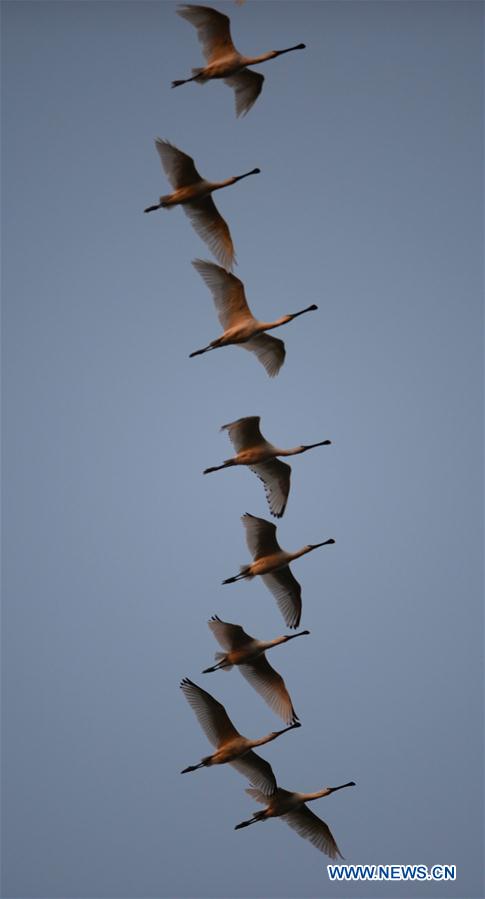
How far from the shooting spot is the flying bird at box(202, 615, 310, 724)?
1892 centimetres

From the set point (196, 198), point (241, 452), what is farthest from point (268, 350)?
point (196, 198)

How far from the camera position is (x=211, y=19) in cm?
1773

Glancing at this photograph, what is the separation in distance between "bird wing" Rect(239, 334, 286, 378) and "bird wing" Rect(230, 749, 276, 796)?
4.38 metres

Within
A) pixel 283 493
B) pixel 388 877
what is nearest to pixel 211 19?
pixel 283 493

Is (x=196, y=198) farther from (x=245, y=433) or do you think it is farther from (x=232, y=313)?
(x=245, y=433)

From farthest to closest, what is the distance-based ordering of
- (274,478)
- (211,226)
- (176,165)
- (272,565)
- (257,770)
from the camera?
(257,770) → (272,565) → (274,478) → (211,226) → (176,165)

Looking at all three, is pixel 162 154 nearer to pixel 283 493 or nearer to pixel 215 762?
pixel 283 493

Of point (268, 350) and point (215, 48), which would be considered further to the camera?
point (268, 350)

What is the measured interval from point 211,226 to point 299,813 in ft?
23.3

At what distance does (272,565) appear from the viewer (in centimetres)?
1897

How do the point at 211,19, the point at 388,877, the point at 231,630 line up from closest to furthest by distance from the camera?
the point at 211,19
the point at 231,630
the point at 388,877

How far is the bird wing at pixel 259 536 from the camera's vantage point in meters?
18.9

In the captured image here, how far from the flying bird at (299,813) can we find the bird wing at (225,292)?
5.53 meters

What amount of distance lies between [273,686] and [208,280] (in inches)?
187
